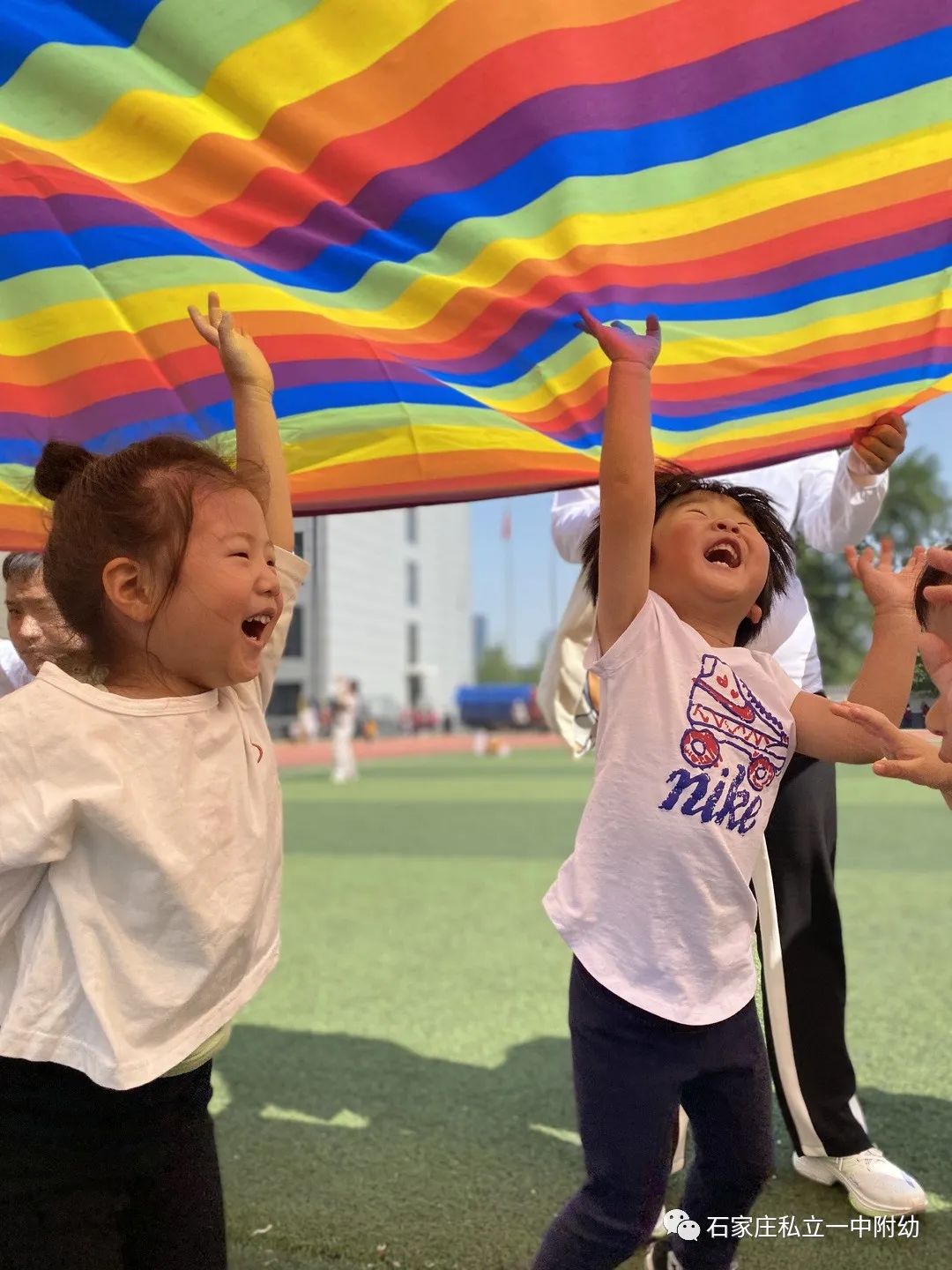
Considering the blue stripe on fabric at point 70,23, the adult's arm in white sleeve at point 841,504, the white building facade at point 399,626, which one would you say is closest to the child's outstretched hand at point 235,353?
the blue stripe on fabric at point 70,23

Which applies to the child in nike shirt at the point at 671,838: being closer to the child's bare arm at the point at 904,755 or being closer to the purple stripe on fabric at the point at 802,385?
the child's bare arm at the point at 904,755

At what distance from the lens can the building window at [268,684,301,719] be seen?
3891cm

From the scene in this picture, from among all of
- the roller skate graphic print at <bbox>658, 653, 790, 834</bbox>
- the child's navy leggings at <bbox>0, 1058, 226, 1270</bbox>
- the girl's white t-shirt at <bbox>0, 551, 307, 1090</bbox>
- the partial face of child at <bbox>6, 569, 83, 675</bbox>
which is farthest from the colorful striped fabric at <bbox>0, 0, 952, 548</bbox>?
the child's navy leggings at <bbox>0, 1058, 226, 1270</bbox>

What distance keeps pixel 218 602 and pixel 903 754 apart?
95 centimetres

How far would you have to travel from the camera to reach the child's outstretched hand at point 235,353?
1752 millimetres

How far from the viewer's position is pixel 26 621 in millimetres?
2184

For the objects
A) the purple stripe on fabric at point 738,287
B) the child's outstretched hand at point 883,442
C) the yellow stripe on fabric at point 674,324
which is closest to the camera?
the purple stripe on fabric at point 738,287

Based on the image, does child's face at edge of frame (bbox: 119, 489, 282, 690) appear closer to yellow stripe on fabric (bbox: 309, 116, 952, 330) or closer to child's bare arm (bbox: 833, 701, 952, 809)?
yellow stripe on fabric (bbox: 309, 116, 952, 330)

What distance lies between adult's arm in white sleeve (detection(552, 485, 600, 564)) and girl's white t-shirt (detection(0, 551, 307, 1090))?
122 centimetres

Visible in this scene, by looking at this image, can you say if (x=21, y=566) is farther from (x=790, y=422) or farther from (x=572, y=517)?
(x=790, y=422)

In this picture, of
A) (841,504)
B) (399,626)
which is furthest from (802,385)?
(399,626)

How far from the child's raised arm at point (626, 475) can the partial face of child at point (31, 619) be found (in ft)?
3.29

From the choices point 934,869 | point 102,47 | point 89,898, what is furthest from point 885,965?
point 102,47

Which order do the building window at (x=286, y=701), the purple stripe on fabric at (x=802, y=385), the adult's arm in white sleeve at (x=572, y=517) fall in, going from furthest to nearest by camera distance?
the building window at (x=286, y=701) → the adult's arm in white sleeve at (x=572, y=517) → the purple stripe on fabric at (x=802, y=385)
